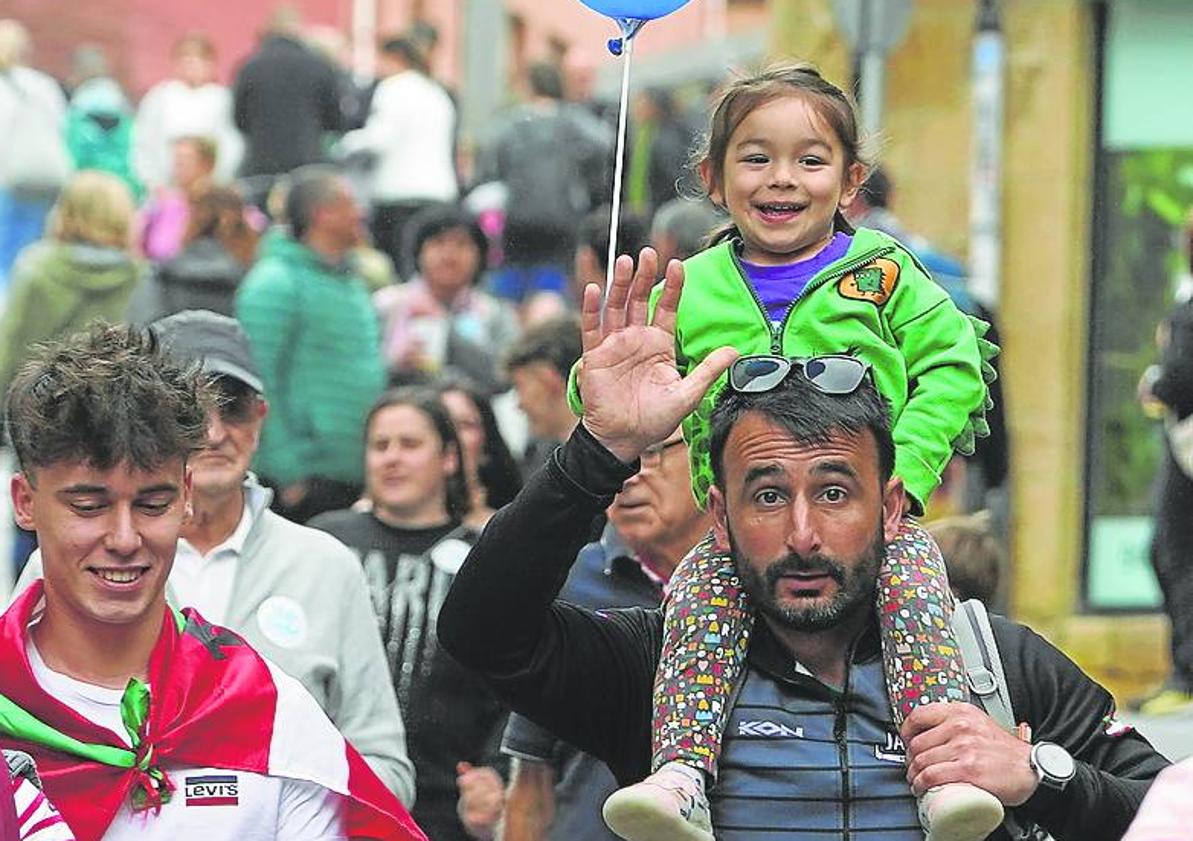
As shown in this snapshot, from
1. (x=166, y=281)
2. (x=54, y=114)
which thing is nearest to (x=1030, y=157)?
(x=166, y=281)

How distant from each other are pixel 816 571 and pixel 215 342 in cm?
238

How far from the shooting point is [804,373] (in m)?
4.98

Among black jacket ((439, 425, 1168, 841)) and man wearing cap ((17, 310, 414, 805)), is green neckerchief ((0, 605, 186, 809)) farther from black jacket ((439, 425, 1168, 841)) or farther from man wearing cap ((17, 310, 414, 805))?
man wearing cap ((17, 310, 414, 805))

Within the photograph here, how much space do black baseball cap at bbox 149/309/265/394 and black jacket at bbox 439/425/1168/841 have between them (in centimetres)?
175

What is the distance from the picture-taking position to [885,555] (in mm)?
5031

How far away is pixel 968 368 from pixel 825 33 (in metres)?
8.54

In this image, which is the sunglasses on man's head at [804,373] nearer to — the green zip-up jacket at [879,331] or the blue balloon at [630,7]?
the green zip-up jacket at [879,331]

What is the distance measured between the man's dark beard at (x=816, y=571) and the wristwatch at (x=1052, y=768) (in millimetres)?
372

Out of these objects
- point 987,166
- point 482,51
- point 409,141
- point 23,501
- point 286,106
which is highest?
point 482,51

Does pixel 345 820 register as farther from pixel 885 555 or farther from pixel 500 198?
pixel 500 198

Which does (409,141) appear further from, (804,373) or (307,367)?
(804,373)

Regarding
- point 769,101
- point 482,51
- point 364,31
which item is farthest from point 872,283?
point 364,31

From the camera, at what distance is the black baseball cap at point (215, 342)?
22.1 ft

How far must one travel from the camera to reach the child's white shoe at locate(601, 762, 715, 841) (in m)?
4.57
